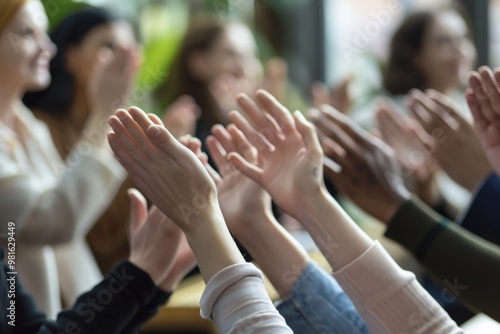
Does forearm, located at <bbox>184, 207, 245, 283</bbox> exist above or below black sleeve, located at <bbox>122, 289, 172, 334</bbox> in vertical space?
above

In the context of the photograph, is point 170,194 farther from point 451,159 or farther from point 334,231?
point 451,159

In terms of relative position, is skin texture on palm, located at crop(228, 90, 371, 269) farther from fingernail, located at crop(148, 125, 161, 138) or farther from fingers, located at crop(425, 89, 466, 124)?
fingers, located at crop(425, 89, 466, 124)

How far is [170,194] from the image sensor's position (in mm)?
770

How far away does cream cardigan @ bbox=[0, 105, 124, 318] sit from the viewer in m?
1.39

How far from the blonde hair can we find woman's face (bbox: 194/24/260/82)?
1173 mm

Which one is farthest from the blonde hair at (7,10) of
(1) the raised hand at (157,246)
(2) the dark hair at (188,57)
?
(2) the dark hair at (188,57)

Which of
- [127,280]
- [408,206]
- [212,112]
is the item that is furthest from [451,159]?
[212,112]

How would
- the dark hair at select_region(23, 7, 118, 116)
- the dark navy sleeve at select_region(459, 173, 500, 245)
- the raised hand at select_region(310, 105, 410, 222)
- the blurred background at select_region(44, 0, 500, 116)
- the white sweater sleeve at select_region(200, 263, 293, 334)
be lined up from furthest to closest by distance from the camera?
the blurred background at select_region(44, 0, 500, 116)
the dark hair at select_region(23, 7, 118, 116)
the dark navy sleeve at select_region(459, 173, 500, 245)
the raised hand at select_region(310, 105, 410, 222)
the white sweater sleeve at select_region(200, 263, 293, 334)

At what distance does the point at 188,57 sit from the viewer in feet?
8.94

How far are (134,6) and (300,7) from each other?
0.80m

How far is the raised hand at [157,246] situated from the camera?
98 cm

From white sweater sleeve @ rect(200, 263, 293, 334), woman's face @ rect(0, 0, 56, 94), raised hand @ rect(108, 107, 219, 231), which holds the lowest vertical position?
woman's face @ rect(0, 0, 56, 94)

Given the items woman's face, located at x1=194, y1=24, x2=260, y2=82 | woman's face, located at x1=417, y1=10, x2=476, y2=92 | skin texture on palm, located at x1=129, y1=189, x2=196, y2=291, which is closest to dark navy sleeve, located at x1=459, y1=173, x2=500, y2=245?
skin texture on palm, located at x1=129, y1=189, x2=196, y2=291

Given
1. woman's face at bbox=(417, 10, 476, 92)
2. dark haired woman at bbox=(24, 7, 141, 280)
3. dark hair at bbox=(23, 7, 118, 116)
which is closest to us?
dark haired woman at bbox=(24, 7, 141, 280)
